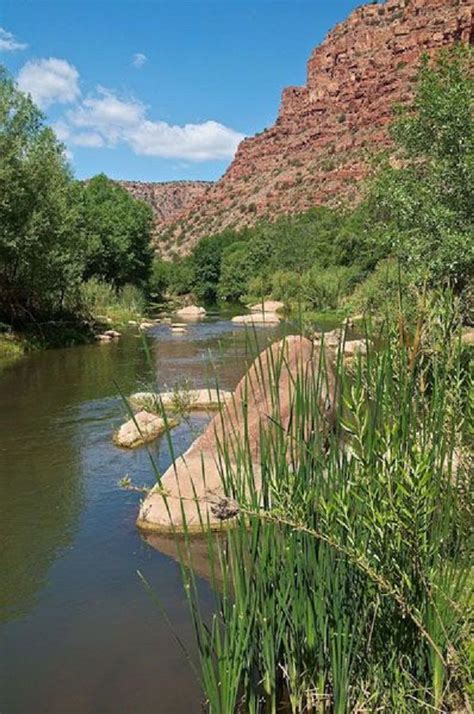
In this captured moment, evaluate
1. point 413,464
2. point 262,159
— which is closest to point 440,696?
point 413,464

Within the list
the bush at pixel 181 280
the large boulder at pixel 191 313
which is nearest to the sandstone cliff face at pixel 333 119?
the bush at pixel 181 280

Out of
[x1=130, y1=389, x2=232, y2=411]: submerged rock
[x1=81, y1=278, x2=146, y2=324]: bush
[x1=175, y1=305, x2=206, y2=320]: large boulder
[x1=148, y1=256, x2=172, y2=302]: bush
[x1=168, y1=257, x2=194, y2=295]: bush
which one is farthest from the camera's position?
[x1=168, y1=257, x2=194, y2=295]: bush

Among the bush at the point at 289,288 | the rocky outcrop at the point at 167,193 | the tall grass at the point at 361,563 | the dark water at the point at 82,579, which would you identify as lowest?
the dark water at the point at 82,579

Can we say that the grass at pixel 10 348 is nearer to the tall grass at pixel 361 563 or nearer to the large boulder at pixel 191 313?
the large boulder at pixel 191 313

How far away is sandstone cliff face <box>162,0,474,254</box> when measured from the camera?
→ 300 ft

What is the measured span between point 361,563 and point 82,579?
4.42 meters

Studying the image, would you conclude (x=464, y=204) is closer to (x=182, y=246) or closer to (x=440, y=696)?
(x=440, y=696)

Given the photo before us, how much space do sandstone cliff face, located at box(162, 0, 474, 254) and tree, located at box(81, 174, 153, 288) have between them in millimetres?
30866

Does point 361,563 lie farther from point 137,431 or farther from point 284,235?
point 284,235

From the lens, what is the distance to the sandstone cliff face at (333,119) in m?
91.6

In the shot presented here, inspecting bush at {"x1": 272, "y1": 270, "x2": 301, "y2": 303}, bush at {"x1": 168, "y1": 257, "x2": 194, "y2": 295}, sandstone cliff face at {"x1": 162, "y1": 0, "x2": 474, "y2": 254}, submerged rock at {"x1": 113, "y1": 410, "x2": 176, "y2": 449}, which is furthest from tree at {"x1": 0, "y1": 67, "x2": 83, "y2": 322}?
sandstone cliff face at {"x1": 162, "y1": 0, "x2": 474, "y2": 254}

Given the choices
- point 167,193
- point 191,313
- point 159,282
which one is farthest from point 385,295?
point 167,193

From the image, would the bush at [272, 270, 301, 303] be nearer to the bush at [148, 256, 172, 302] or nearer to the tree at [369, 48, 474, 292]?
the tree at [369, 48, 474, 292]

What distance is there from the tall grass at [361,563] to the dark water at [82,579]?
0.72m
